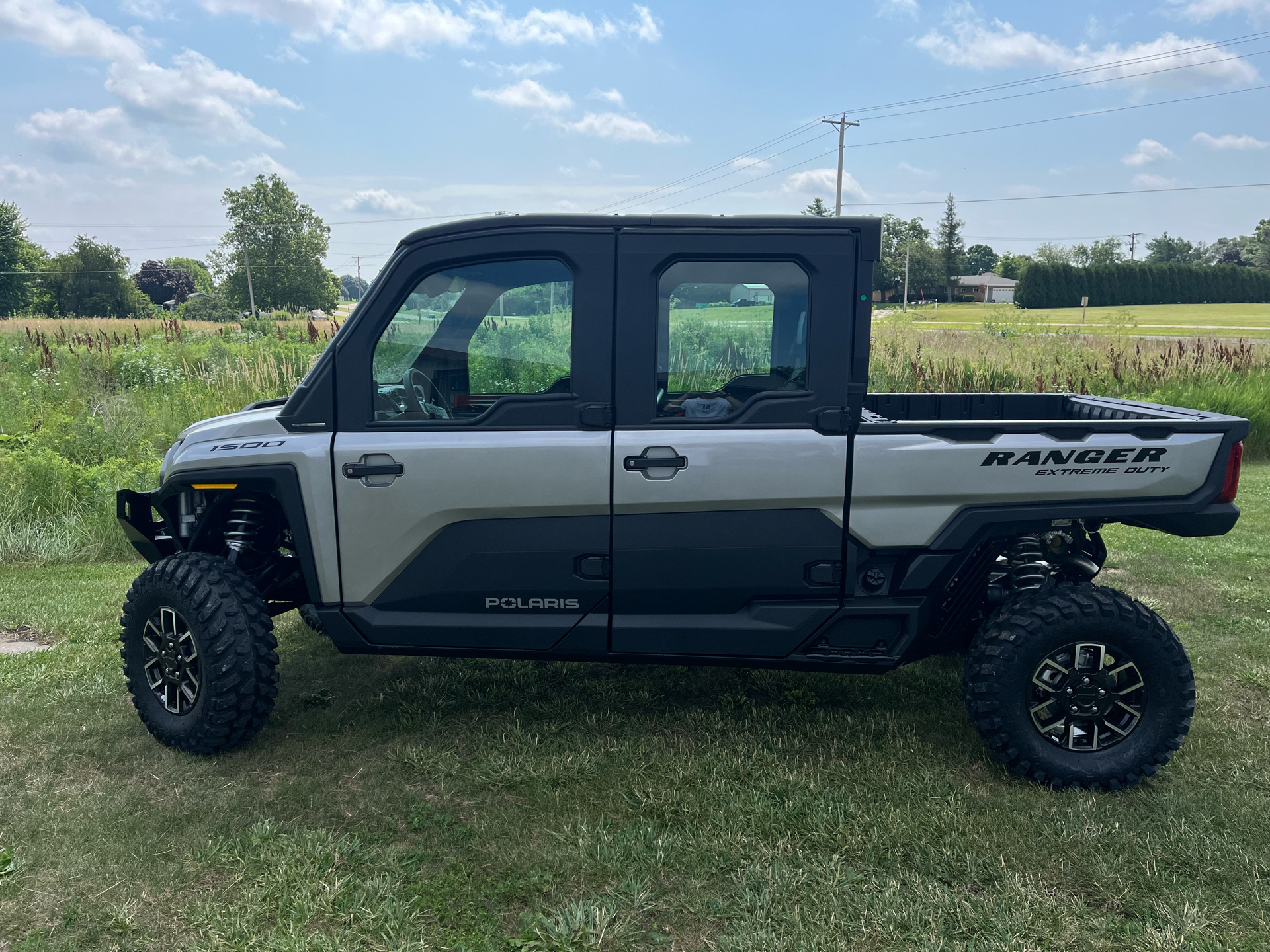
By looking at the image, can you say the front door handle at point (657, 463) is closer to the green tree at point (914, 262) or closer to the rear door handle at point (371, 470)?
the rear door handle at point (371, 470)

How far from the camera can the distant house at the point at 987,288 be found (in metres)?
111

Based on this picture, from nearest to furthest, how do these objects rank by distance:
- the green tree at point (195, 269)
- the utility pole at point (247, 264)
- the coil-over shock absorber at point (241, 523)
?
the coil-over shock absorber at point (241, 523) → the utility pole at point (247, 264) → the green tree at point (195, 269)

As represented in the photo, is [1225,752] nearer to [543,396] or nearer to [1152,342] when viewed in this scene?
[543,396]

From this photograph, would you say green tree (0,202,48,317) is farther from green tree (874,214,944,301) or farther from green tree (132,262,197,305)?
green tree (874,214,944,301)

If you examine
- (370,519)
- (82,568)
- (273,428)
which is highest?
(273,428)

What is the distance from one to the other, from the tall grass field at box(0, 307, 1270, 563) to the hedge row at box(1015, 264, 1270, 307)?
175 feet

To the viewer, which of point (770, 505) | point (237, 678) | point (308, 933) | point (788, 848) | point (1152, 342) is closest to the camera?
point (308, 933)

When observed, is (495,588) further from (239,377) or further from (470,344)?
(239,377)

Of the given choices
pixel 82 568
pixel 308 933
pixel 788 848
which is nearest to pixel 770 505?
pixel 788 848

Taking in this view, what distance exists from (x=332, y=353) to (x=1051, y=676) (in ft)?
10.2

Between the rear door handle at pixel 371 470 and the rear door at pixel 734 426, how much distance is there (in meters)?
0.86

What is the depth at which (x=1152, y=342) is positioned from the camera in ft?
52.9

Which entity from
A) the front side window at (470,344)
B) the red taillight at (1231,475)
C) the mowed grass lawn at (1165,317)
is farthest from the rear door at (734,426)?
the mowed grass lawn at (1165,317)

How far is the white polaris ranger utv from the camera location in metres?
3.46
